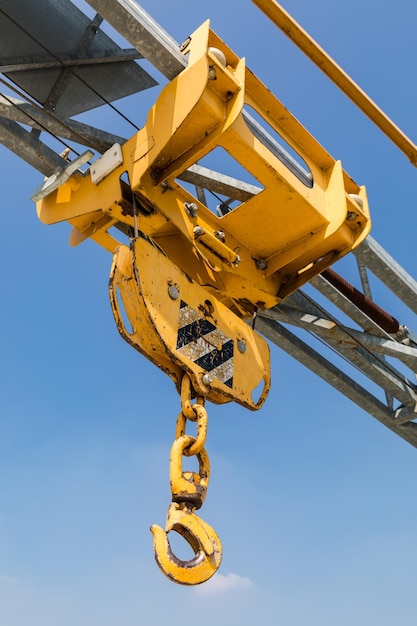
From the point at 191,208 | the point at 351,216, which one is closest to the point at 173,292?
the point at 191,208

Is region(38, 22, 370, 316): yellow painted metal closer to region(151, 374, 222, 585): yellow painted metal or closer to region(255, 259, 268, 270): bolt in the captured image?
region(255, 259, 268, 270): bolt

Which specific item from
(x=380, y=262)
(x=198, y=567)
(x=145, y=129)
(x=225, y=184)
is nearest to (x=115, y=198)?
(x=145, y=129)

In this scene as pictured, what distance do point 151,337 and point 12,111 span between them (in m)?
1.71

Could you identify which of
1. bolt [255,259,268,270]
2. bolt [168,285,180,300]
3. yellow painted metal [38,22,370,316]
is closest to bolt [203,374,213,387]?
bolt [168,285,180,300]

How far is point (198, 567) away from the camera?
2.83 metres

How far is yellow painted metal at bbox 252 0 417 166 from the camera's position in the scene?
4430 millimetres

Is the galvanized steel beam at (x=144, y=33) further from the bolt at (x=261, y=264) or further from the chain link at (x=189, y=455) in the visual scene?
the chain link at (x=189, y=455)

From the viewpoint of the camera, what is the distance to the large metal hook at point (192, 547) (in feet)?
9.15

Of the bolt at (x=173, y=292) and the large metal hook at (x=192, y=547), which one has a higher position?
the bolt at (x=173, y=292)

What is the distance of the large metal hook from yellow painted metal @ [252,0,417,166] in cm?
298

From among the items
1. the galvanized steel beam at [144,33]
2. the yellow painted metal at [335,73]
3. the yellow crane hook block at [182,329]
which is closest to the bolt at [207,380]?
the yellow crane hook block at [182,329]

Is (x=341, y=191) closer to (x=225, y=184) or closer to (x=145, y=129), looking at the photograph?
(x=225, y=184)

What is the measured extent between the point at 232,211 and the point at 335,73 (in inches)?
47.7

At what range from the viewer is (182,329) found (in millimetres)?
3625
